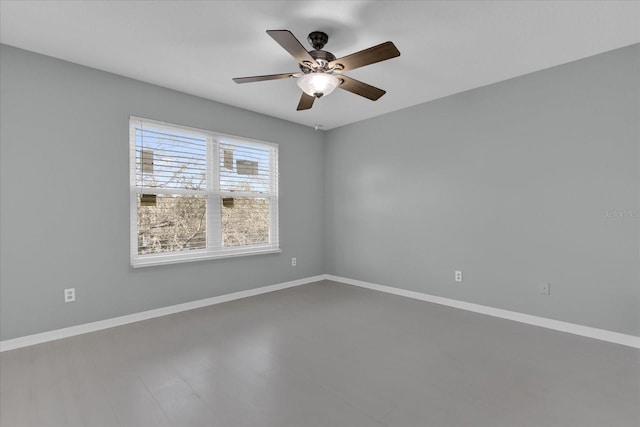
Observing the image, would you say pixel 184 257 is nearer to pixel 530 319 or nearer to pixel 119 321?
pixel 119 321

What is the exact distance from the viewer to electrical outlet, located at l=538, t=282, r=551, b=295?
9.98 feet

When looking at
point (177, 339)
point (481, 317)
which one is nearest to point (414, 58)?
point (481, 317)

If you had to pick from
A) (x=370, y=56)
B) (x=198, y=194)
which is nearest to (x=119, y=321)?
(x=198, y=194)

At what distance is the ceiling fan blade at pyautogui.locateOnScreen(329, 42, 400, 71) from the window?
2.20 metres

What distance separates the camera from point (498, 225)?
3.40 meters

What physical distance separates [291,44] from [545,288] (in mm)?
3275

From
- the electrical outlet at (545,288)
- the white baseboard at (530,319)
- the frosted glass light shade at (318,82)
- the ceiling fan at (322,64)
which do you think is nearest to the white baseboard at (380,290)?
the white baseboard at (530,319)

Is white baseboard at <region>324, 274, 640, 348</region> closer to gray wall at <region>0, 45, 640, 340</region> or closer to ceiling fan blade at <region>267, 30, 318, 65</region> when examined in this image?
gray wall at <region>0, 45, 640, 340</region>

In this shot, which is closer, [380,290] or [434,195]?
[434,195]

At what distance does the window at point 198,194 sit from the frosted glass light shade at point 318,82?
1838 mm

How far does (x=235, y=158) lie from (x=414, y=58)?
2527mm

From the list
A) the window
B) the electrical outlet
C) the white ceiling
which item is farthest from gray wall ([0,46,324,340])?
the electrical outlet

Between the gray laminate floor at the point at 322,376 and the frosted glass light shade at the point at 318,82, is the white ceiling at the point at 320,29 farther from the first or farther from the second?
the gray laminate floor at the point at 322,376

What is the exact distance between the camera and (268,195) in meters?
4.48
